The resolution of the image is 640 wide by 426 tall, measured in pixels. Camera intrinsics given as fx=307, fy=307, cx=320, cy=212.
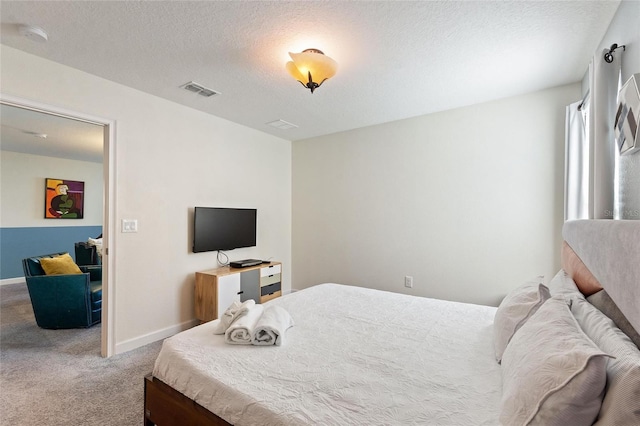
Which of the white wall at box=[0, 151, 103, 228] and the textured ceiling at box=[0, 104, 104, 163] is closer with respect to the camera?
the textured ceiling at box=[0, 104, 104, 163]

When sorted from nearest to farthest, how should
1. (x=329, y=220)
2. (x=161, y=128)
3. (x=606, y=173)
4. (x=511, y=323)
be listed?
1. (x=511, y=323)
2. (x=606, y=173)
3. (x=161, y=128)
4. (x=329, y=220)

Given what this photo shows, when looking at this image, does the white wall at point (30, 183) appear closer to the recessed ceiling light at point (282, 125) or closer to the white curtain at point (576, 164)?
the recessed ceiling light at point (282, 125)

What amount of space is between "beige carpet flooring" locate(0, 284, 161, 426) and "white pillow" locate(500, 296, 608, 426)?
2.06 m

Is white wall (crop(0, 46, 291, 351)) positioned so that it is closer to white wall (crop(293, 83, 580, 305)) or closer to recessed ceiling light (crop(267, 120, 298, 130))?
recessed ceiling light (crop(267, 120, 298, 130))

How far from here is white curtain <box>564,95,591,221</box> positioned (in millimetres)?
2445

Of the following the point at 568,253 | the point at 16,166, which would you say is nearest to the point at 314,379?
the point at 568,253

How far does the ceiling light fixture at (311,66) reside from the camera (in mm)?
2043

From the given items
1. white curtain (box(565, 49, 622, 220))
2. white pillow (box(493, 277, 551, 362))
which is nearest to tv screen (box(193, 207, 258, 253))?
white pillow (box(493, 277, 551, 362))

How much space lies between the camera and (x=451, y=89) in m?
2.92

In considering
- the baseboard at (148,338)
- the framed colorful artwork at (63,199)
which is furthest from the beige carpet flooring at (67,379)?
the framed colorful artwork at (63,199)

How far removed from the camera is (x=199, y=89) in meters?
2.92

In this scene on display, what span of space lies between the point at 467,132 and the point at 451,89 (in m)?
0.64

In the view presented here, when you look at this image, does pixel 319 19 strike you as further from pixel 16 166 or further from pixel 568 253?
pixel 16 166

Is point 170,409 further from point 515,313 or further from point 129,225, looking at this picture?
point 129,225
